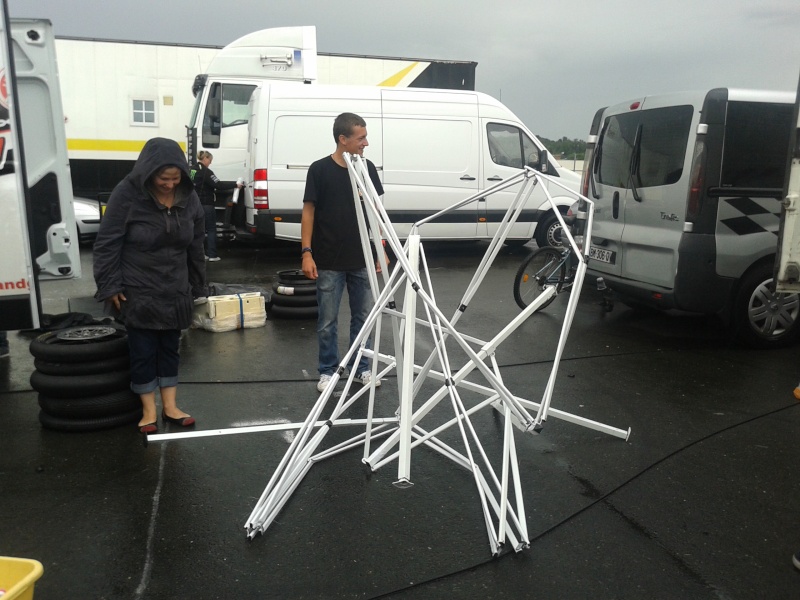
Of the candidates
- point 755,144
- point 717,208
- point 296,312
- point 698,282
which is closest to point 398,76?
point 296,312

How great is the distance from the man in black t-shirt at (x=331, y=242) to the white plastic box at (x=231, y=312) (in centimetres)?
218

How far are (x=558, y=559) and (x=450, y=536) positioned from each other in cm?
51

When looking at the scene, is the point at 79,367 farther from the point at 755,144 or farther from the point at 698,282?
the point at 755,144

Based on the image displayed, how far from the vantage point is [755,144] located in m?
6.57

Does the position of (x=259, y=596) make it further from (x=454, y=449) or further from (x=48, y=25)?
(x=48, y=25)

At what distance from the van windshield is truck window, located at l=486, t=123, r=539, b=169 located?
473 centimetres

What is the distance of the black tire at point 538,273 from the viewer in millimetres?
8180

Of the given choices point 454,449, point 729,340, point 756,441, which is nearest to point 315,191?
point 454,449

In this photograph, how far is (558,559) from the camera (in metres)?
3.22

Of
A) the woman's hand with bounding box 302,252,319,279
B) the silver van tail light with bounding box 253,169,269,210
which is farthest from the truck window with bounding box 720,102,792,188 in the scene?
the silver van tail light with bounding box 253,169,269,210

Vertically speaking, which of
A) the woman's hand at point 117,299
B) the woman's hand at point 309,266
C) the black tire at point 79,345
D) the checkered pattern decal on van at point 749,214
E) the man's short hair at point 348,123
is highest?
the man's short hair at point 348,123


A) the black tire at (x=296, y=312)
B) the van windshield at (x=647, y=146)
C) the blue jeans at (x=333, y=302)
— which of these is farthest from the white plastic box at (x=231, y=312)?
the van windshield at (x=647, y=146)

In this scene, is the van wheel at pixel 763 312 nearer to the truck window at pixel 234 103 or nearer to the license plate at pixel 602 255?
the license plate at pixel 602 255

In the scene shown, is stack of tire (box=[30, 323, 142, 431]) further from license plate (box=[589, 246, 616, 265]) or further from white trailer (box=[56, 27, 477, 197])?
white trailer (box=[56, 27, 477, 197])
